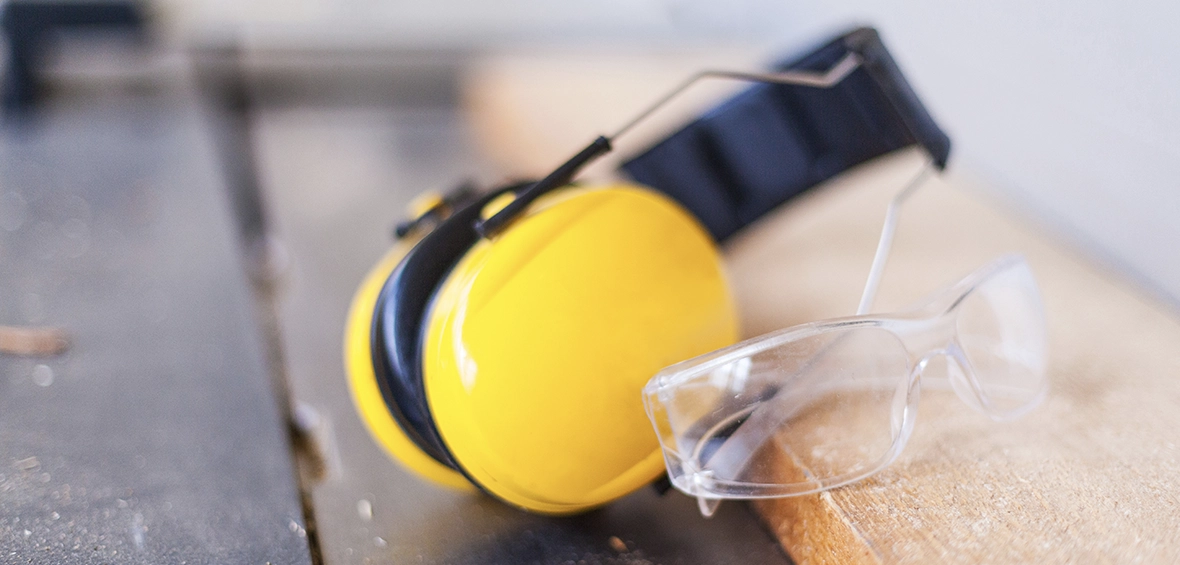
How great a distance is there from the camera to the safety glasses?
358 millimetres

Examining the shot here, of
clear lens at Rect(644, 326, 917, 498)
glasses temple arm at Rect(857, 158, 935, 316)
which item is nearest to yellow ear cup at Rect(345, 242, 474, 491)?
clear lens at Rect(644, 326, 917, 498)

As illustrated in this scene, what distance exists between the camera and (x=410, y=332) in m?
0.36

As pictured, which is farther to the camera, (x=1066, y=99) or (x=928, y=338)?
(x=1066, y=99)

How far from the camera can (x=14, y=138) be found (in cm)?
89

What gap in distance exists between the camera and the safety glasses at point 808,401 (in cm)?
36

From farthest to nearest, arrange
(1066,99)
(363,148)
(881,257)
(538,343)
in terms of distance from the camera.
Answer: (363,148), (1066,99), (881,257), (538,343)

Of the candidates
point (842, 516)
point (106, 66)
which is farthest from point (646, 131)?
point (106, 66)

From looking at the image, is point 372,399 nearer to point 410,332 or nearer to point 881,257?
point 410,332

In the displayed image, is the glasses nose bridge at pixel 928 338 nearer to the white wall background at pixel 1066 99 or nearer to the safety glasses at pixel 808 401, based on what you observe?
the safety glasses at pixel 808 401

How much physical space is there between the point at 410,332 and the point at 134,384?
277 mm

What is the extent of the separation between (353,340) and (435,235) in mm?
73

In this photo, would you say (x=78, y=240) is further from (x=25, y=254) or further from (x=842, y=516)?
(x=842, y=516)

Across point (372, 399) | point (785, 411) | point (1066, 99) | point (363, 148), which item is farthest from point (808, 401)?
point (363, 148)

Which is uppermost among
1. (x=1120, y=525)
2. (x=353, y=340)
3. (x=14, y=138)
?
(x=14, y=138)
